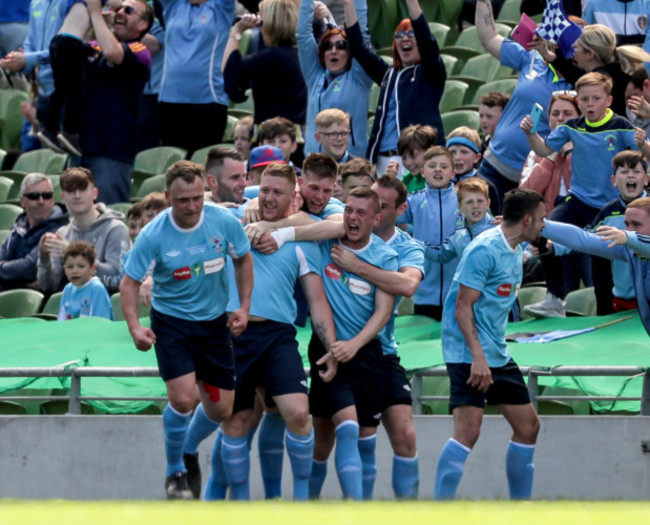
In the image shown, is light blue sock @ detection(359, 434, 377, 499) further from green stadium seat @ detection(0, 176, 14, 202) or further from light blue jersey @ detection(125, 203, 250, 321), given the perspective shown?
green stadium seat @ detection(0, 176, 14, 202)

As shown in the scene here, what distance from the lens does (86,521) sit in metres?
5.24

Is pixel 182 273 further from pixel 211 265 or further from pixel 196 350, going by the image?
pixel 196 350

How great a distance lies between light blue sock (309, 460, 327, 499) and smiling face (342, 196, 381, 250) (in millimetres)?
1261

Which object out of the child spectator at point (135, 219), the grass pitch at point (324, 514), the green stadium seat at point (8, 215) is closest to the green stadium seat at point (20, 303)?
the child spectator at point (135, 219)

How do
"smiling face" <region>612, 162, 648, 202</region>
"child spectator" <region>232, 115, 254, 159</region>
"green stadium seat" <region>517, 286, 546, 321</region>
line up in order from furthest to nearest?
"child spectator" <region>232, 115, 254, 159</region> → "green stadium seat" <region>517, 286, 546, 321</region> → "smiling face" <region>612, 162, 648, 202</region>

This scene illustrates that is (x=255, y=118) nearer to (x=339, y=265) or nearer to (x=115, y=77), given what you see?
(x=115, y=77)

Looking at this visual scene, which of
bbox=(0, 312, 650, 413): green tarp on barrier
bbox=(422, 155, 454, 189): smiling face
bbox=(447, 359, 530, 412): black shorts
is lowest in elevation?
bbox=(0, 312, 650, 413): green tarp on barrier

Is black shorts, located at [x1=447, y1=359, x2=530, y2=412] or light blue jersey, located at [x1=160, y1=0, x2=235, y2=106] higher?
light blue jersey, located at [x1=160, y1=0, x2=235, y2=106]

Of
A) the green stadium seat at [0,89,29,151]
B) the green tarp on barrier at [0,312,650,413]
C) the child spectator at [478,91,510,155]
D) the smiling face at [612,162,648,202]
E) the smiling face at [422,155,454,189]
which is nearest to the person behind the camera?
the green tarp on barrier at [0,312,650,413]

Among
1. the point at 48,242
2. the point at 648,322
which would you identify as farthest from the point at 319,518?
the point at 48,242

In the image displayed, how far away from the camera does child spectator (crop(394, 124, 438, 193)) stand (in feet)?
37.0

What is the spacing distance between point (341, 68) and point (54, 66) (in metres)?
2.71

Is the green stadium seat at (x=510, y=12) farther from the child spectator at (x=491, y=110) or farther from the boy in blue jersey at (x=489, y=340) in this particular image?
the boy in blue jersey at (x=489, y=340)

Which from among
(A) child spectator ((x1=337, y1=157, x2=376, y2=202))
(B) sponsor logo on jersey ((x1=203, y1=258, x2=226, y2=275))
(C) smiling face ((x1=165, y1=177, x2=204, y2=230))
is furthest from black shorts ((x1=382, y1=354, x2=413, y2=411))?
(A) child spectator ((x1=337, y1=157, x2=376, y2=202))
